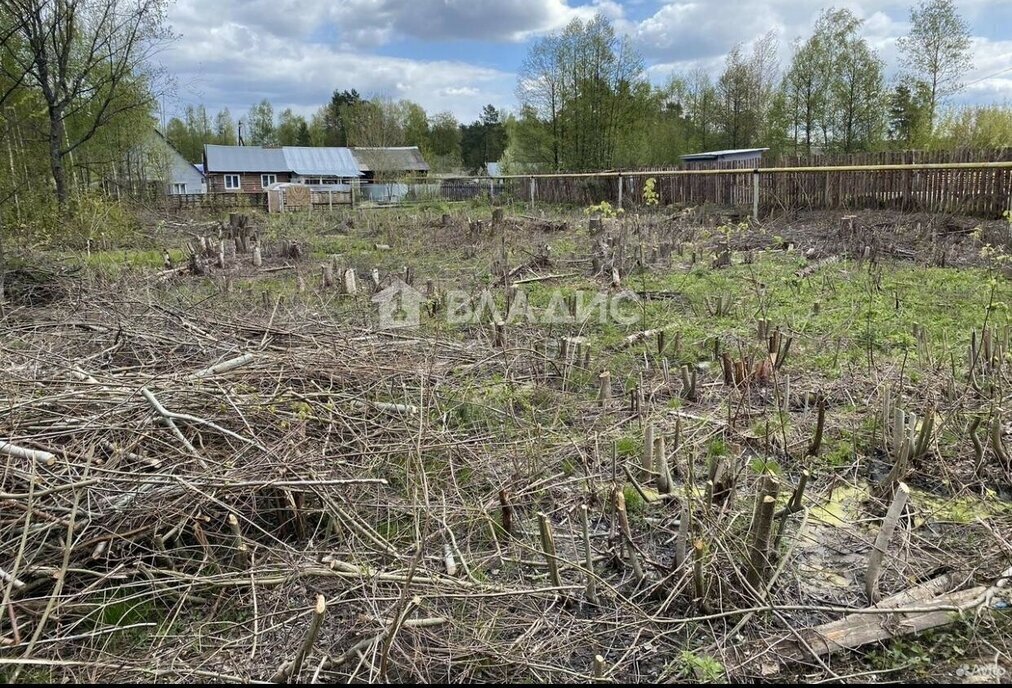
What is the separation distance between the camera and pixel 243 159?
4862 cm

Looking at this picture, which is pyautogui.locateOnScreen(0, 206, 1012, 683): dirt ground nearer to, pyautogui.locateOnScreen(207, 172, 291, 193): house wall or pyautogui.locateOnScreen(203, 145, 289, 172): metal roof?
pyautogui.locateOnScreen(207, 172, 291, 193): house wall

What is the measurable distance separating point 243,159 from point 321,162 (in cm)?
559

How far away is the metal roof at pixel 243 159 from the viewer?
4734 cm

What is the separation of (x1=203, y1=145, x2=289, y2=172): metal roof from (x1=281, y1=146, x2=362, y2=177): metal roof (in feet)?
2.37

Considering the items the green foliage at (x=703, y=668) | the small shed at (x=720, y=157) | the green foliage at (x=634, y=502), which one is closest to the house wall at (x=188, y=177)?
the small shed at (x=720, y=157)

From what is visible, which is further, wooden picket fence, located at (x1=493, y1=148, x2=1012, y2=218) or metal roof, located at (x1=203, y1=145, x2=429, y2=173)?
metal roof, located at (x1=203, y1=145, x2=429, y2=173)

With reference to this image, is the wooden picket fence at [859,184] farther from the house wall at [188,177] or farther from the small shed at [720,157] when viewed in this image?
the house wall at [188,177]

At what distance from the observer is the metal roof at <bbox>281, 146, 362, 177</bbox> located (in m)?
50.0

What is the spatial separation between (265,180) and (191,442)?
1995 inches

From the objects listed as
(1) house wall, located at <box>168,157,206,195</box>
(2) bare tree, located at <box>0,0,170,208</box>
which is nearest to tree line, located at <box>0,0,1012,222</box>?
(2) bare tree, located at <box>0,0,170,208</box>

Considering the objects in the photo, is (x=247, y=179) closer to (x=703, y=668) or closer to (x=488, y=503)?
(x=488, y=503)

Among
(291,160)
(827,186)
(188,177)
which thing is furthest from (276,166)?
(827,186)

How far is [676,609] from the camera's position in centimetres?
244

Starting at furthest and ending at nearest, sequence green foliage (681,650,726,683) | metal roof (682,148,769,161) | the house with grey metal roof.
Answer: the house with grey metal roof, metal roof (682,148,769,161), green foliage (681,650,726,683)
